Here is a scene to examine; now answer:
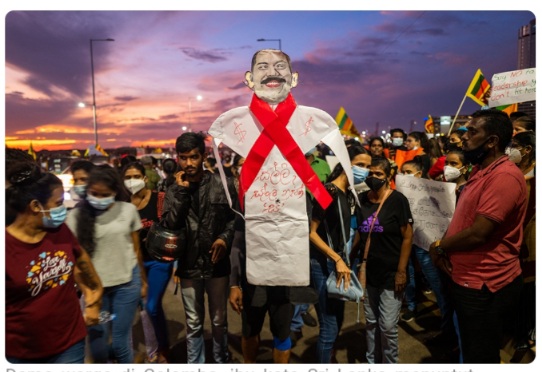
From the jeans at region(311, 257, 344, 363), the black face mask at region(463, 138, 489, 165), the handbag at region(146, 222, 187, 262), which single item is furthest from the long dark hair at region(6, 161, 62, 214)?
the black face mask at region(463, 138, 489, 165)

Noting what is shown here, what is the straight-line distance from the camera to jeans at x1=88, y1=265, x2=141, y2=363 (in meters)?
2.55

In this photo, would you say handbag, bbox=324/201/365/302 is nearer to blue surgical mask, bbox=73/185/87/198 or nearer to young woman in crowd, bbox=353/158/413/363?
young woman in crowd, bbox=353/158/413/363

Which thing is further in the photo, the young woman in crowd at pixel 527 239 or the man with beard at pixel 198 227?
the young woman in crowd at pixel 527 239

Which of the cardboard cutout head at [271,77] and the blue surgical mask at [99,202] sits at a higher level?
the cardboard cutout head at [271,77]

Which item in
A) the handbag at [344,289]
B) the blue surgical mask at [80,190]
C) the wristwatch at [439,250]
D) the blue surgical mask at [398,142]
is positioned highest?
the blue surgical mask at [398,142]

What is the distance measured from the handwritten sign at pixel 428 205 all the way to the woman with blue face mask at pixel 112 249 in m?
2.16

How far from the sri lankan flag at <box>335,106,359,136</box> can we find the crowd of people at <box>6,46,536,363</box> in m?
6.43

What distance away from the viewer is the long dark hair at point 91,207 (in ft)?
7.84

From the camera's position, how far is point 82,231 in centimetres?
238

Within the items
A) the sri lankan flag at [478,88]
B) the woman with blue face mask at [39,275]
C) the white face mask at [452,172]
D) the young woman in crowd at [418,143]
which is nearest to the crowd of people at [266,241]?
the woman with blue face mask at [39,275]

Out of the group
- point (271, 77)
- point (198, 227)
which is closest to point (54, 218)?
point (198, 227)

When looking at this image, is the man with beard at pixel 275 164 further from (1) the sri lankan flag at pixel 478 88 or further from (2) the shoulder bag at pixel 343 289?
(1) the sri lankan flag at pixel 478 88

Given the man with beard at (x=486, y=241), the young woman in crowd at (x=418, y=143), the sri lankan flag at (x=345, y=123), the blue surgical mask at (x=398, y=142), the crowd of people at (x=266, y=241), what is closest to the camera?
the crowd of people at (x=266, y=241)
